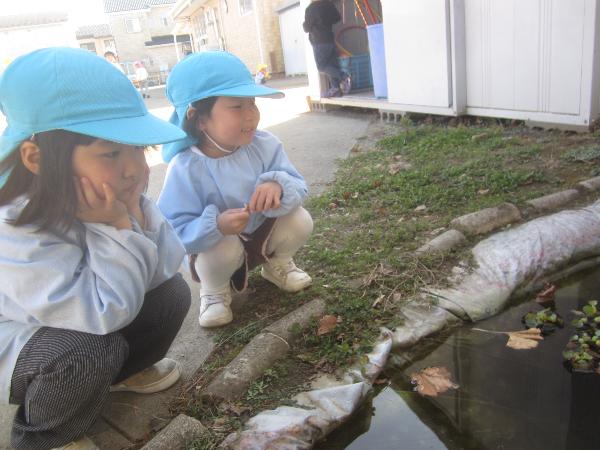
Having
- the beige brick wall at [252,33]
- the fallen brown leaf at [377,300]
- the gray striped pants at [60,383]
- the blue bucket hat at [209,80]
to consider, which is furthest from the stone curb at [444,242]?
the beige brick wall at [252,33]

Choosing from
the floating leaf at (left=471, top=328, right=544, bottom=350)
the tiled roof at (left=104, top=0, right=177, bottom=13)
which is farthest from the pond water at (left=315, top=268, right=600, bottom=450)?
the tiled roof at (left=104, top=0, right=177, bottom=13)

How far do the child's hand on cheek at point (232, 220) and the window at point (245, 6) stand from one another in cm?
2084

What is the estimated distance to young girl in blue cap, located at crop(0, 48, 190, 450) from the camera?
1.44 metres

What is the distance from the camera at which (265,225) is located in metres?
Answer: 2.50

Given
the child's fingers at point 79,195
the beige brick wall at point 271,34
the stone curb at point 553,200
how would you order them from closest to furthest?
the child's fingers at point 79,195, the stone curb at point 553,200, the beige brick wall at point 271,34

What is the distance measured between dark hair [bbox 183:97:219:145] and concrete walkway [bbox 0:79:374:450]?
2.83 feet

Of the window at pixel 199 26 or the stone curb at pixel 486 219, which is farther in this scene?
the window at pixel 199 26

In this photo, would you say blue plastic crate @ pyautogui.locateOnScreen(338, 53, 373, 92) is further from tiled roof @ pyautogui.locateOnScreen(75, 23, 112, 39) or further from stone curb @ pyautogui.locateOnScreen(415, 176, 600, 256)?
tiled roof @ pyautogui.locateOnScreen(75, 23, 112, 39)

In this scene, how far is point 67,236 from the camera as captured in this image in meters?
1.60

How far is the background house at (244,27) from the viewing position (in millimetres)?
20781

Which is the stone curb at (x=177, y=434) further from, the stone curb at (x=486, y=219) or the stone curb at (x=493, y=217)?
the stone curb at (x=486, y=219)

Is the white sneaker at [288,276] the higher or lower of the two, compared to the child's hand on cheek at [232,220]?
lower

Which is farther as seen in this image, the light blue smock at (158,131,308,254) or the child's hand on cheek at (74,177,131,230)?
the light blue smock at (158,131,308,254)

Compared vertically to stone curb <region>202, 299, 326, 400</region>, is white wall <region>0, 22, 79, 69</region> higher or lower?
higher
